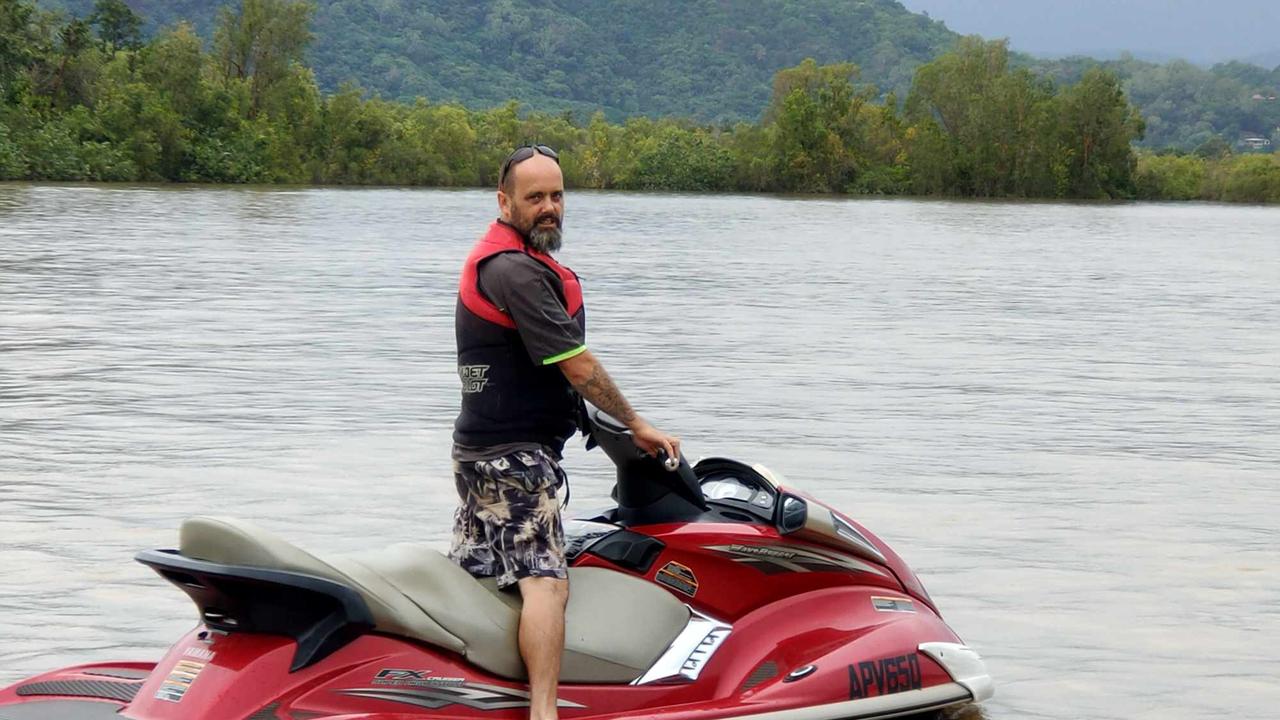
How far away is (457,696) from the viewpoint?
180 inches

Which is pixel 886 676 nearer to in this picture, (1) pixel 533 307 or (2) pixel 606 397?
(2) pixel 606 397

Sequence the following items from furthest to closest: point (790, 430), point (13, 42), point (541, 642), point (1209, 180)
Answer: point (1209, 180) < point (13, 42) < point (790, 430) < point (541, 642)

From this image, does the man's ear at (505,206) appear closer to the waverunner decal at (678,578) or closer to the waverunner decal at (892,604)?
the waverunner decal at (678,578)

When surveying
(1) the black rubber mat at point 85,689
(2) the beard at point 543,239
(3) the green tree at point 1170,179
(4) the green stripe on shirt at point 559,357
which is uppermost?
(2) the beard at point 543,239

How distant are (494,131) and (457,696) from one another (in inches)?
4947

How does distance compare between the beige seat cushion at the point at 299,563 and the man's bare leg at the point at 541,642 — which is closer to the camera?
the beige seat cushion at the point at 299,563

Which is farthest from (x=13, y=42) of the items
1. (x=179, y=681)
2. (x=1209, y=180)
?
(x=179, y=681)

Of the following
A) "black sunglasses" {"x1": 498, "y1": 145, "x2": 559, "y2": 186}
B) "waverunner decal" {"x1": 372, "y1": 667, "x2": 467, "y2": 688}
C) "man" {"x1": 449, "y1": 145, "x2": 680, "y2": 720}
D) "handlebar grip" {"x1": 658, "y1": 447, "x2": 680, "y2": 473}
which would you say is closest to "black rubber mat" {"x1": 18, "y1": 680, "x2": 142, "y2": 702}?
"waverunner decal" {"x1": 372, "y1": 667, "x2": 467, "y2": 688}

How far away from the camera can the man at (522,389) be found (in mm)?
4684

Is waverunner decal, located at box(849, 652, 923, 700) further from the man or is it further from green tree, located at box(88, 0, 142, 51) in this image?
green tree, located at box(88, 0, 142, 51)

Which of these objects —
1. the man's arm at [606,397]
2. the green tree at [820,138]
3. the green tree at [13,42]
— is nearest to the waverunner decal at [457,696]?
the man's arm at [606,397]

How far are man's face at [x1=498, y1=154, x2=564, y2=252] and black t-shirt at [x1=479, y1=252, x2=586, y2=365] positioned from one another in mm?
98

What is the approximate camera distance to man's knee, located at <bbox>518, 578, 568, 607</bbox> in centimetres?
469

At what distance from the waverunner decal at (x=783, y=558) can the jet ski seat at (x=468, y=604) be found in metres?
0.23
